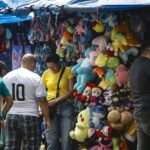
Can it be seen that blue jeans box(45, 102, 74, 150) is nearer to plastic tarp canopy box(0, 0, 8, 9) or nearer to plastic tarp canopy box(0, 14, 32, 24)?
plastic tarp canopy box(0, 14, 32, 24)

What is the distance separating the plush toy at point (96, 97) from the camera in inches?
401

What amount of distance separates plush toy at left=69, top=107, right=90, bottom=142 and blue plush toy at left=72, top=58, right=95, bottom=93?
374 millimetres

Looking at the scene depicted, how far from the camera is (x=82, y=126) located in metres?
10.5

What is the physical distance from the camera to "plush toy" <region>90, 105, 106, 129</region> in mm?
10227

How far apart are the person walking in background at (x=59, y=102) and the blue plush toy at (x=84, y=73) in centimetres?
37

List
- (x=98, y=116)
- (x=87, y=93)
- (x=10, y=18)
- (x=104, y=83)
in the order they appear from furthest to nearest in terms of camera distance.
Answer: (x=10, y=18), (x=87, y=93), (x=98, y=116), (x=104, y=83)

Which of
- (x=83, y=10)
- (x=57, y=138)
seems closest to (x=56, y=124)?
(x=57, y=138)

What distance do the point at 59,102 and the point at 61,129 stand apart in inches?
19.6

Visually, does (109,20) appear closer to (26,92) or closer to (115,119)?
(115,119)

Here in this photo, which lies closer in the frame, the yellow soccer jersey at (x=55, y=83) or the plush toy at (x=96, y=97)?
the plush toy at (x=96, y=97)

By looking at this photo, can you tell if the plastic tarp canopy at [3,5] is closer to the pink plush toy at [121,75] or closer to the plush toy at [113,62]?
the plush toy at [113,62]

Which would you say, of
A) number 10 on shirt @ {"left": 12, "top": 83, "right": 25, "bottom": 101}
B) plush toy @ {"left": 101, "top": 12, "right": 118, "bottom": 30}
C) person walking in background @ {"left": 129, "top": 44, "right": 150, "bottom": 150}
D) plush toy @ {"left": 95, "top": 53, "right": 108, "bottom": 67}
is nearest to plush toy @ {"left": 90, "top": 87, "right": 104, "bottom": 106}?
plush toy @ {"left": 95, "top": 53, "right": 108, "bottom": 67}

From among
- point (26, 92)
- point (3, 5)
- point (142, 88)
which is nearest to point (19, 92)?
point (26, 92)

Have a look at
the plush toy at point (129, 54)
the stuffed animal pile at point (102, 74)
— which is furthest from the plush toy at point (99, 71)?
the plush toy at point (129, 54)
